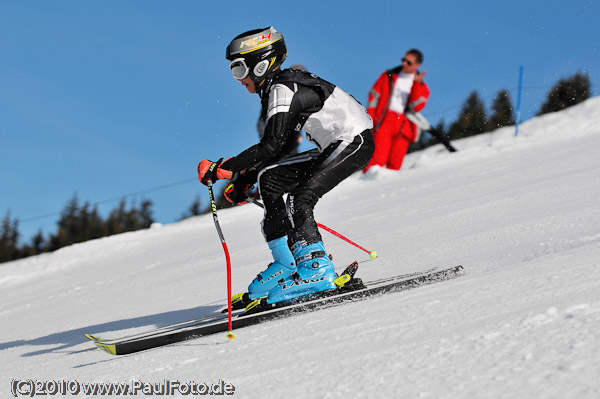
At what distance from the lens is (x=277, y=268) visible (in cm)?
394

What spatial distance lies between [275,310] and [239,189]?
41.3 inches

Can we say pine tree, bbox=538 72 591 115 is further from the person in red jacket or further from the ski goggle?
the ski goggle

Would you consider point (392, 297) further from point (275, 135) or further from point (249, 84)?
point (249, 84)

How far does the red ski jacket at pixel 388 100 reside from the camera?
1173 cm

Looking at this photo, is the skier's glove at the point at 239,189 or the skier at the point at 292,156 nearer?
the skier at the point at 292,156

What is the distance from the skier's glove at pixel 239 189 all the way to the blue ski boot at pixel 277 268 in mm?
433

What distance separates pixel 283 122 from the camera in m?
3.55

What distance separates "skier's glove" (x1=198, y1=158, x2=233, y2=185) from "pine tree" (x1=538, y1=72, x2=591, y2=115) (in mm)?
32676

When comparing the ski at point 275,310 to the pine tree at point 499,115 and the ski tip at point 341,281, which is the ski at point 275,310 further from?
the pine tree at point 499,115

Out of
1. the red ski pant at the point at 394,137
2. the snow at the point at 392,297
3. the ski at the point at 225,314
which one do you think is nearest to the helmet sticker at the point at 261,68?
the ski at the point at 225,314

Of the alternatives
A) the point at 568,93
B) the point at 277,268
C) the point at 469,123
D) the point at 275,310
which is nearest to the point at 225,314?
the point at 277,268

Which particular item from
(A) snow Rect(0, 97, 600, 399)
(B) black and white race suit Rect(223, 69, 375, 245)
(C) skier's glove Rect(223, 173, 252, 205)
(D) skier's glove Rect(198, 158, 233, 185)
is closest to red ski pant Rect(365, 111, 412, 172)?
(A) snow Rect(0, 97, 600, 399)

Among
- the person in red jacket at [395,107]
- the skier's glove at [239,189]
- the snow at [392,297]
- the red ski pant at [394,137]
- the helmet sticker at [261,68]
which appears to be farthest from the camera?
the red ski pant at [394,137]

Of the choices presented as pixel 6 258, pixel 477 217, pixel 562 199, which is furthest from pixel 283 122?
pixel 6 258
